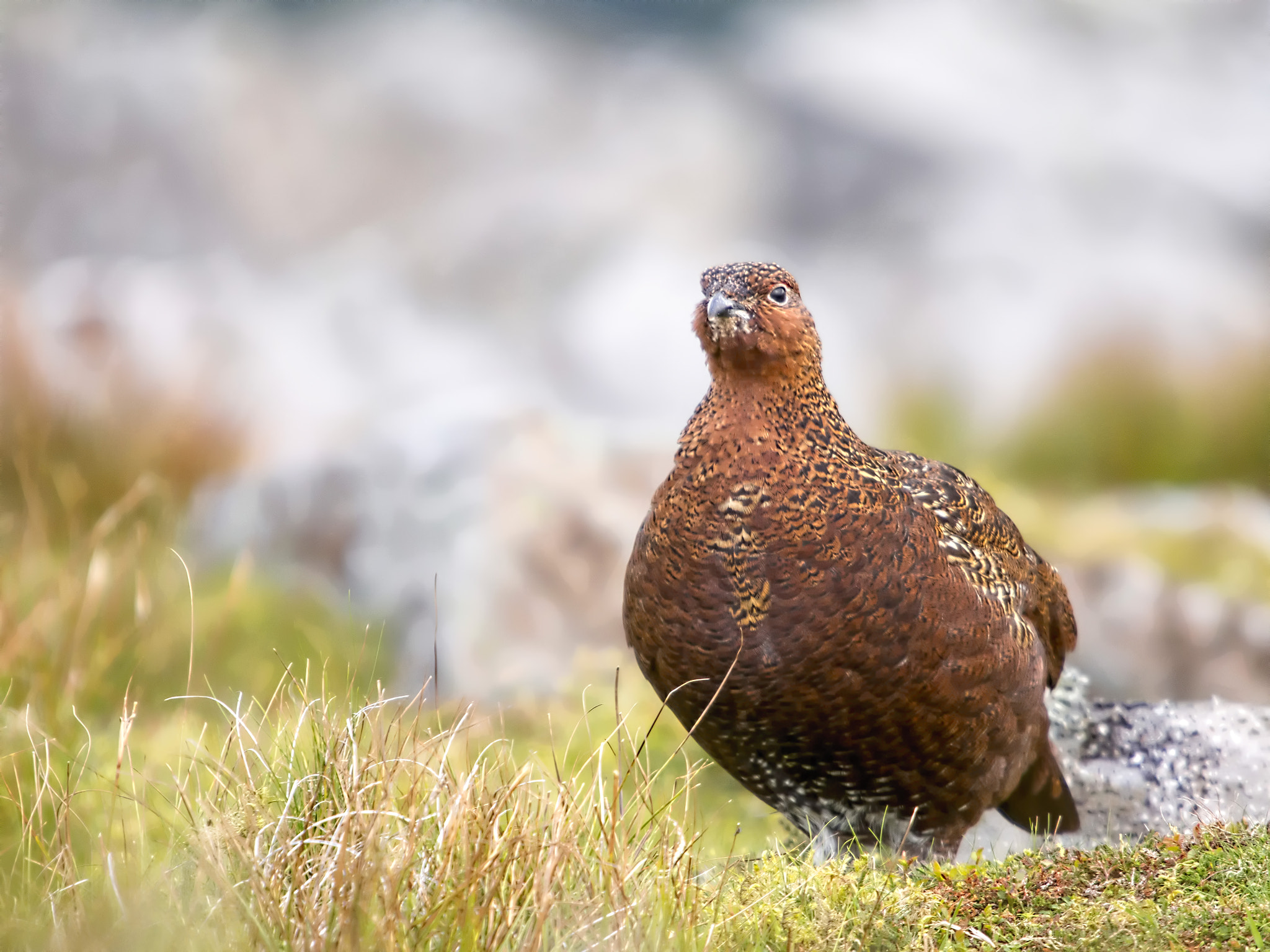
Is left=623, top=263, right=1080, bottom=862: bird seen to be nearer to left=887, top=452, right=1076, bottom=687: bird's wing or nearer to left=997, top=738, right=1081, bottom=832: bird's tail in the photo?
left=887, top=452, right=1076, bottom=687: bird's wing

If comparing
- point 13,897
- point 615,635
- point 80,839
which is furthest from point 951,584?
point 615,635

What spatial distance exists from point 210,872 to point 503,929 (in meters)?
0.69

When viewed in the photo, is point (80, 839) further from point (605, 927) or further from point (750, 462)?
point (750, 462)

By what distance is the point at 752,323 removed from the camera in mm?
3547

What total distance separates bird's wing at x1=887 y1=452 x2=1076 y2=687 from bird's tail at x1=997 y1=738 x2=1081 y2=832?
1.12 feet

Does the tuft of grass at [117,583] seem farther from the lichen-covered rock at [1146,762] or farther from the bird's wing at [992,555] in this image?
the lichen-covered rock at [1146,762]

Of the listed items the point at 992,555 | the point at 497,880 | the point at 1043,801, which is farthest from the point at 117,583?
the point at 1043,801

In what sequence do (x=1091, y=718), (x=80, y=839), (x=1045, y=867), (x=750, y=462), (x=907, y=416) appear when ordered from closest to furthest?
1. (x=1045, y=867)
2. (x=750, y=462)
3. (x=80, y=839)
4. (x=1091, y=718)
5. (x=907, y=416)

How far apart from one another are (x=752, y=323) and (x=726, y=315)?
0.09 m

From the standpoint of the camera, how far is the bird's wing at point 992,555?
387 centimetres

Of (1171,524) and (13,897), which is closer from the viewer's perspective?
(13,897)

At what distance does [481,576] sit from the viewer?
23.2ft

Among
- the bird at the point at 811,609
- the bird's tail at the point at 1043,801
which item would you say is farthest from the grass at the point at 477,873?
the bird's tail at the point at 1043,801

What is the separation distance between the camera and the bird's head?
3.54m
